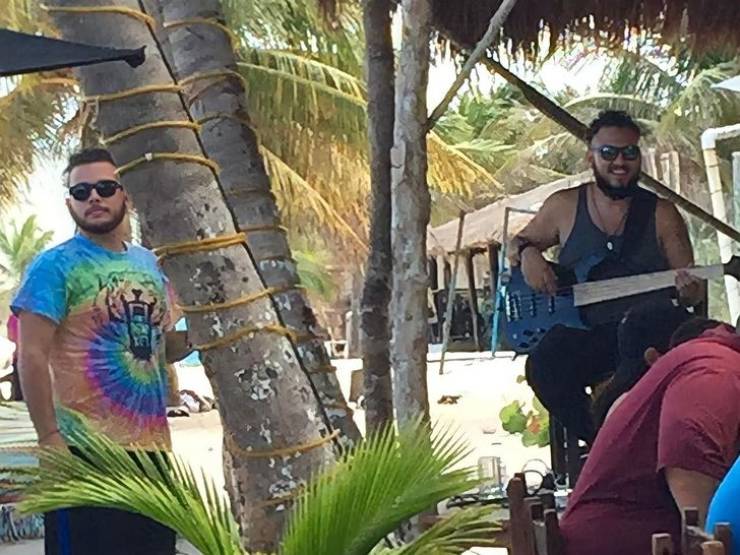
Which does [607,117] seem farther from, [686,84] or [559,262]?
[686,84]

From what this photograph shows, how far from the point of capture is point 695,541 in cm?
201

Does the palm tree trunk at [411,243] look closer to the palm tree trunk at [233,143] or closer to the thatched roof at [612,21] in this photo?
the palm tree trunk at [233,143]

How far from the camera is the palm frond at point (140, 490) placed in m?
2.52

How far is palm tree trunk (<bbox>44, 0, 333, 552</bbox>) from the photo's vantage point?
3.04 metres

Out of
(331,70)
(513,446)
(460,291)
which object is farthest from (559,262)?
(460,291)

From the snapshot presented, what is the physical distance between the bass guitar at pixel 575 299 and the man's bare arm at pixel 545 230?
0.09m

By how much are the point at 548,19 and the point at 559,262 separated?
1.60 metres

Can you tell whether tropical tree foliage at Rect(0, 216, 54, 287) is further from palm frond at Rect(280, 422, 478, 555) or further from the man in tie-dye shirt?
palm frond at Rect(280, 422, 478, 555)

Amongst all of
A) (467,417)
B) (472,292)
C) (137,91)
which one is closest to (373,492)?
(137,91)

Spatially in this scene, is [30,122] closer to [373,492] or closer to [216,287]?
[216,287]

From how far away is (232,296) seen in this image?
305 centimetres

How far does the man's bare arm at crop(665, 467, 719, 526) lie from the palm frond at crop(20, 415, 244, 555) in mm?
804

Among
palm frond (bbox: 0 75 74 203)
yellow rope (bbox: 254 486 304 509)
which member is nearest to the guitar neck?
yellow rope (bbox: 254 486 304 509)

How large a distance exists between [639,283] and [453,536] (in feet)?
6.74
